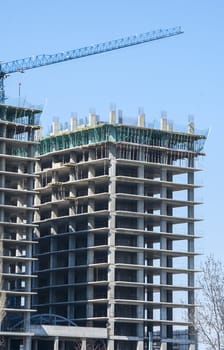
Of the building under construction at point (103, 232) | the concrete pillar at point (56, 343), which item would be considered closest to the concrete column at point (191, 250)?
the building under construction at point (103, 232)

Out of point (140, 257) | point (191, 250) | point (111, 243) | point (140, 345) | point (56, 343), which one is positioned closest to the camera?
point (56, 343)

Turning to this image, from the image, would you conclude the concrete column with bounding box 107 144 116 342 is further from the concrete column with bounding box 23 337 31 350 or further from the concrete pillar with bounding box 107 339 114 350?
the concrete column with bounding box 23 337 31 350

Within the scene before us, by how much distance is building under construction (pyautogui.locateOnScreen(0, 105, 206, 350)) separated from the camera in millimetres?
156250

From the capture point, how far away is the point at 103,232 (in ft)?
543

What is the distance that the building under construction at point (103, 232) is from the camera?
6152 inches

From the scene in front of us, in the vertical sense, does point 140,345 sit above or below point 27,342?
above

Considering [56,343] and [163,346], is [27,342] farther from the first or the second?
[163,346]

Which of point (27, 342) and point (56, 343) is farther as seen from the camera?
point (56, 343)

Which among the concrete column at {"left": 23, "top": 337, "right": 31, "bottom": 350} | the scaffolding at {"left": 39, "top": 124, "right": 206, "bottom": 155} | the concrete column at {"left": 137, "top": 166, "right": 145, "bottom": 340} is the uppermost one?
the scaffolding at {"left": 39, "top": 124, "right": 206, "bottom": 155}

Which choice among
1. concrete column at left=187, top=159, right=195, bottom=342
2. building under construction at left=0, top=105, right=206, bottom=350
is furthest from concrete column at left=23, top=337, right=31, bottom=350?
concrete column at left=187, top=159, right=195, bottom=342

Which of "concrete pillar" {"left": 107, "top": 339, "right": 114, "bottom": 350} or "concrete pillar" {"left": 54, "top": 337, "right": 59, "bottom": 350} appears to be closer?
"concrete pillar" {"left": 54, "top": 337, "right": 59, "bottom": 350}

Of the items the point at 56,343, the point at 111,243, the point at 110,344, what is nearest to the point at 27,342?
the point at 56,343

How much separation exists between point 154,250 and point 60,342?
20.5 metres

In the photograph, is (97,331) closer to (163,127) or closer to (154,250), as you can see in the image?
(154,250)
